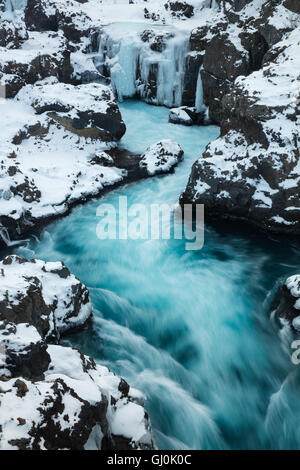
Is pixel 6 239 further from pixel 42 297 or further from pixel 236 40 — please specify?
pixel 236 40

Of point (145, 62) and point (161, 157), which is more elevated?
point (145, 62)

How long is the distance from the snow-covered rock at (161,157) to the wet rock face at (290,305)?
6.56 meters

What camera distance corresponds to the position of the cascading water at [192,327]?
500 cm

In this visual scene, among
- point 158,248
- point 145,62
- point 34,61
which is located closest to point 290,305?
point 158,248

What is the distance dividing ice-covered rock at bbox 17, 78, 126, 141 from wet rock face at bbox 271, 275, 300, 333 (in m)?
9.19

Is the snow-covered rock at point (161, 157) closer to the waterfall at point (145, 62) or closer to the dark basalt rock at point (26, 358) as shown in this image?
the waterfall at point (145, 62)

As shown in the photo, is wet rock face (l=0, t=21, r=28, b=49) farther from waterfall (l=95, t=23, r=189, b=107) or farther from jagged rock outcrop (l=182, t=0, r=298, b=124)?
jagged rock outcrop (l=182, t=0, r=298, b=124)

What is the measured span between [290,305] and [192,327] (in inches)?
68.9

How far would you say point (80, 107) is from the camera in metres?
12.9

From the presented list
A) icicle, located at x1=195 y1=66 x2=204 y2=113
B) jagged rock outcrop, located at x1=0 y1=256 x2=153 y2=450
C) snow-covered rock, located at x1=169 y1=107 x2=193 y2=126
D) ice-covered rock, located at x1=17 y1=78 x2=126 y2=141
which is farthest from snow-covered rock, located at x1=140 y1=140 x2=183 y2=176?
jagged rock outcrop, located at x1=0 y1=256 x2=153 y2=450

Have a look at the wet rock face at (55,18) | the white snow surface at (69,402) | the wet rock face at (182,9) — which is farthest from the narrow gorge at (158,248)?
the wet rock face at (182,9)

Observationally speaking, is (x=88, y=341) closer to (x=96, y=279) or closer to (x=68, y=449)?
(x=96, y=279)

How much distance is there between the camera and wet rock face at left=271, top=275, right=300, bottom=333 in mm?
6039

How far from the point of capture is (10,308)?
4.79m
